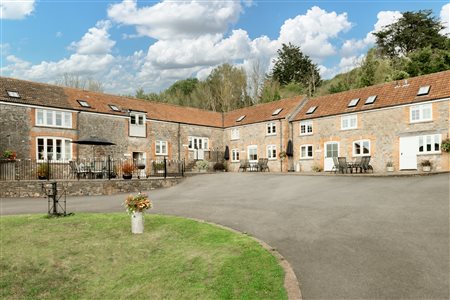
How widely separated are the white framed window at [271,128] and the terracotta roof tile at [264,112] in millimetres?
605

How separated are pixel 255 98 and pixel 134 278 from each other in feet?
167

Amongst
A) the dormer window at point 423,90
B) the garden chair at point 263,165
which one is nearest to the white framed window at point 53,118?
the garden chair at point 263,165

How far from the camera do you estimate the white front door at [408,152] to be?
2352cm

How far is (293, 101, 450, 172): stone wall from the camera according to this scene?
73.9 feet

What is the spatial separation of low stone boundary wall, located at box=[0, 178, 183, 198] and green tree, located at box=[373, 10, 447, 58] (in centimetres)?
3987

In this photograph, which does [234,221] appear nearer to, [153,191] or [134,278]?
[134,278]

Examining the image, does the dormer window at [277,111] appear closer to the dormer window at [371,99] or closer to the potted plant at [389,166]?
the dormer window at [371,99]

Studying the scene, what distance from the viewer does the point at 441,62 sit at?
33469 millimetres

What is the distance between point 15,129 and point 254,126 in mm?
21836

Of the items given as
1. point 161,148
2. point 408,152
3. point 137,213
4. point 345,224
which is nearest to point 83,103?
point 161,148

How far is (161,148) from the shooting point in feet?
107

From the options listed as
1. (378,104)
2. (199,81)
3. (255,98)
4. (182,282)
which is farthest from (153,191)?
(199,81)

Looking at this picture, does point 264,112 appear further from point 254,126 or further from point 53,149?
point 53,149

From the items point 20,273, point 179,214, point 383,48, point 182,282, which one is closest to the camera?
point 182,282
